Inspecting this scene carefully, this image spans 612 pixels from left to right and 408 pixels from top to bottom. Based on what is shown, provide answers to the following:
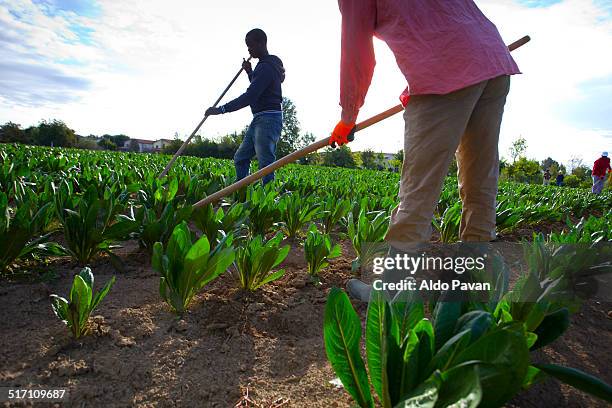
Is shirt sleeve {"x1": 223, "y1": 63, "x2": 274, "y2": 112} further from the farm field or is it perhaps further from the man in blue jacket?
the farm field

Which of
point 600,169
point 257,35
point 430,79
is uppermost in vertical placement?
point 600,169

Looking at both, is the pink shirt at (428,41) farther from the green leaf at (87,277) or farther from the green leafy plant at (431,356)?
the green leaf at (87,277)

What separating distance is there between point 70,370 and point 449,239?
3231 mm

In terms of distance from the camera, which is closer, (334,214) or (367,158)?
(334,214)

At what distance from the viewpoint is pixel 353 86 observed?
213cm

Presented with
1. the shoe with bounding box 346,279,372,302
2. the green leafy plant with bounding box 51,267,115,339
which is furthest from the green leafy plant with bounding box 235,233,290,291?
the green leafy plant with bounding box 51,267,115,339

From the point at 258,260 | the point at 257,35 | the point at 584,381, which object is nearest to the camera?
the point at 584,381

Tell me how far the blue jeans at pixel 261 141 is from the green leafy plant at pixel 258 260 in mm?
3072

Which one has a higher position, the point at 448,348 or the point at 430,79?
the point at 430,79

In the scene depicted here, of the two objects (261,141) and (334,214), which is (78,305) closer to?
(334,214)

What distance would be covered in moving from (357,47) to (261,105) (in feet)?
10.5

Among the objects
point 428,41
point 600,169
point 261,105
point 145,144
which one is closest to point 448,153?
point 428,41

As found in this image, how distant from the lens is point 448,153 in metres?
1.98

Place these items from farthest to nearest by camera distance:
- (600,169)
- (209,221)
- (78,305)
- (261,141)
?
(600,169) → (261,141) → (209,221) → (78,305)
